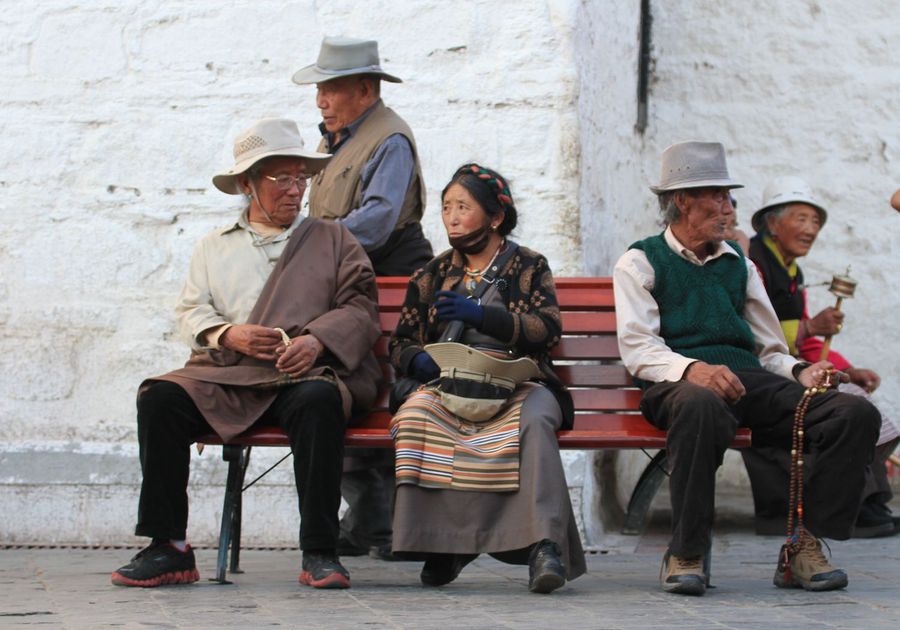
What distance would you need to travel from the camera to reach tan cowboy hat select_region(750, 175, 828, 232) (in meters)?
7.18

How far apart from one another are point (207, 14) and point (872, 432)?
142 inches

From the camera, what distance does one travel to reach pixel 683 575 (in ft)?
16.3

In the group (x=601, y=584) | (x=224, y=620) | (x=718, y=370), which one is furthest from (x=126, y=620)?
(x=718, y=370)

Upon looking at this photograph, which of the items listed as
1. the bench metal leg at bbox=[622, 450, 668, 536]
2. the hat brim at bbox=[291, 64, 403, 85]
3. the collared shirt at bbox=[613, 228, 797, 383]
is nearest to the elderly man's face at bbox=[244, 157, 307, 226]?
the hat brim at bbox=[291, 64, 403, 85]

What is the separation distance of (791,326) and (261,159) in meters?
2.68

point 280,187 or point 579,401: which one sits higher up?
point 280,187

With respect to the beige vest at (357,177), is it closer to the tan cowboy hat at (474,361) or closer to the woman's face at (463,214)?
the woman's face at (463,214)

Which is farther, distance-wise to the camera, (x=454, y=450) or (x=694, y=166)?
(x=694, y=166)

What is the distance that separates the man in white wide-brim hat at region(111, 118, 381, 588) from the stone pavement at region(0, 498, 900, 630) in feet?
0.71

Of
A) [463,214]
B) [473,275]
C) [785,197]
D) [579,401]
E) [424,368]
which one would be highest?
[785,197]

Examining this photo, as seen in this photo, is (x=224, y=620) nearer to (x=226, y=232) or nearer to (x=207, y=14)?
(x=226, y=232)

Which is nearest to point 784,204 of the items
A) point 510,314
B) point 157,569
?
point 510,314

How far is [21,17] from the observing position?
7.27m

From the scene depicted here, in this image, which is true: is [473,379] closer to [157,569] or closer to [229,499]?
[229,499]
